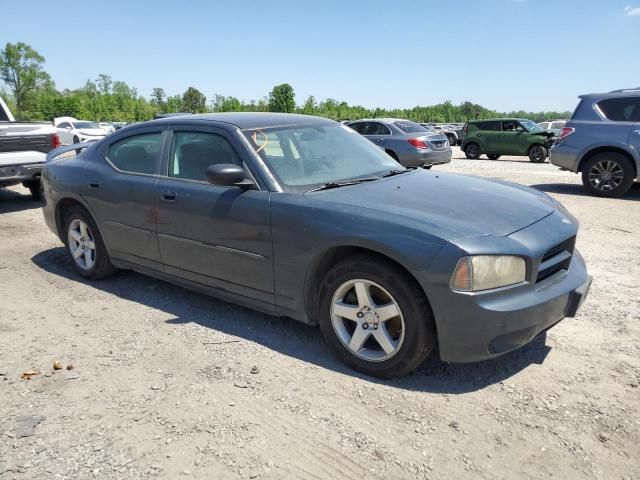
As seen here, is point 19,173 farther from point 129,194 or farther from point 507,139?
point 507,139

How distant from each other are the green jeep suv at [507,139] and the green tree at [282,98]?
37701mm

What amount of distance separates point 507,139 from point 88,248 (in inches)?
682

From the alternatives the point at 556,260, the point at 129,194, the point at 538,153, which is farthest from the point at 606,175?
the point at 538,153

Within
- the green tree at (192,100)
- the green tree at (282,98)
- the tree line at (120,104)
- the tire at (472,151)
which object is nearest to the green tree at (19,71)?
the tree line at (120,104)

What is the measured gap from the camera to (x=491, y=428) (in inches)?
101

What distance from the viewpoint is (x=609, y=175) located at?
9.24 meters

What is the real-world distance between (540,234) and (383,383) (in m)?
1.29

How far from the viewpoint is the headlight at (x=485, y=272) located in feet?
8.59

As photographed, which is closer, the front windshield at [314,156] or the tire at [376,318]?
the tire at [376,318]

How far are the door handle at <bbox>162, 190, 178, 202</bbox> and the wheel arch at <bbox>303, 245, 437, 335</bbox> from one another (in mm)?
1382

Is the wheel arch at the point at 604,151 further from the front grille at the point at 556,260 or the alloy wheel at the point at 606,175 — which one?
the front grille at the point at 556,260

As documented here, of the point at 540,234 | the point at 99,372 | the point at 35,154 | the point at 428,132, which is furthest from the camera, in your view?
the point at 428,132

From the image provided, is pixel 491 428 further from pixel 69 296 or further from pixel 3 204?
pixel 3 204

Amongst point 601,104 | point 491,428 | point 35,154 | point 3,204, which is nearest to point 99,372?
point 491,428
